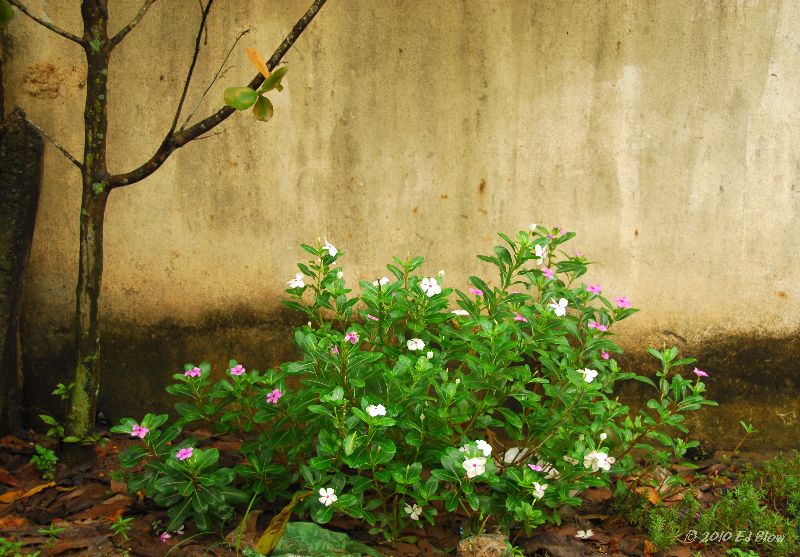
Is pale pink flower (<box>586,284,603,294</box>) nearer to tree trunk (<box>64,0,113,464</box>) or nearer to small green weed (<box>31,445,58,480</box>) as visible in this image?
tree trunk (<box>64,0,113,464</box>)

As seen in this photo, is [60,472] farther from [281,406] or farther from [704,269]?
[704,269]

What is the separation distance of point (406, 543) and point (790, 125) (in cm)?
247

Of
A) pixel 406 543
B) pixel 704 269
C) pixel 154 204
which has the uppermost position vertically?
pixel 154 204

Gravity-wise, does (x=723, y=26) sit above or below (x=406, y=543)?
above

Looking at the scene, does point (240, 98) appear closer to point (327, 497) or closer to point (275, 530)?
point (327, 497)

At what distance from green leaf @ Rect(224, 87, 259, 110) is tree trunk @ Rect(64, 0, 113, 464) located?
0.69 metres

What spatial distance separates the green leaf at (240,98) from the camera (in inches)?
105

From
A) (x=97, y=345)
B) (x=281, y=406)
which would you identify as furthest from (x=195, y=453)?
(x=97, y=345)

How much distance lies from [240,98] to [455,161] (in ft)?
3.63

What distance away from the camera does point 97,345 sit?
3.10 m

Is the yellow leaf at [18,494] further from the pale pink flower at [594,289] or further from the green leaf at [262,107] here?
the pale pink flower at [594,289]

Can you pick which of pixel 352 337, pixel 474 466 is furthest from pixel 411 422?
pixel 352 337

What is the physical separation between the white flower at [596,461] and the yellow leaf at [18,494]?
84.0 inches

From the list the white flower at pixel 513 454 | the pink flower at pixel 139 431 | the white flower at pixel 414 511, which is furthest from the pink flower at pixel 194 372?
the white flower at pixel 513 454
